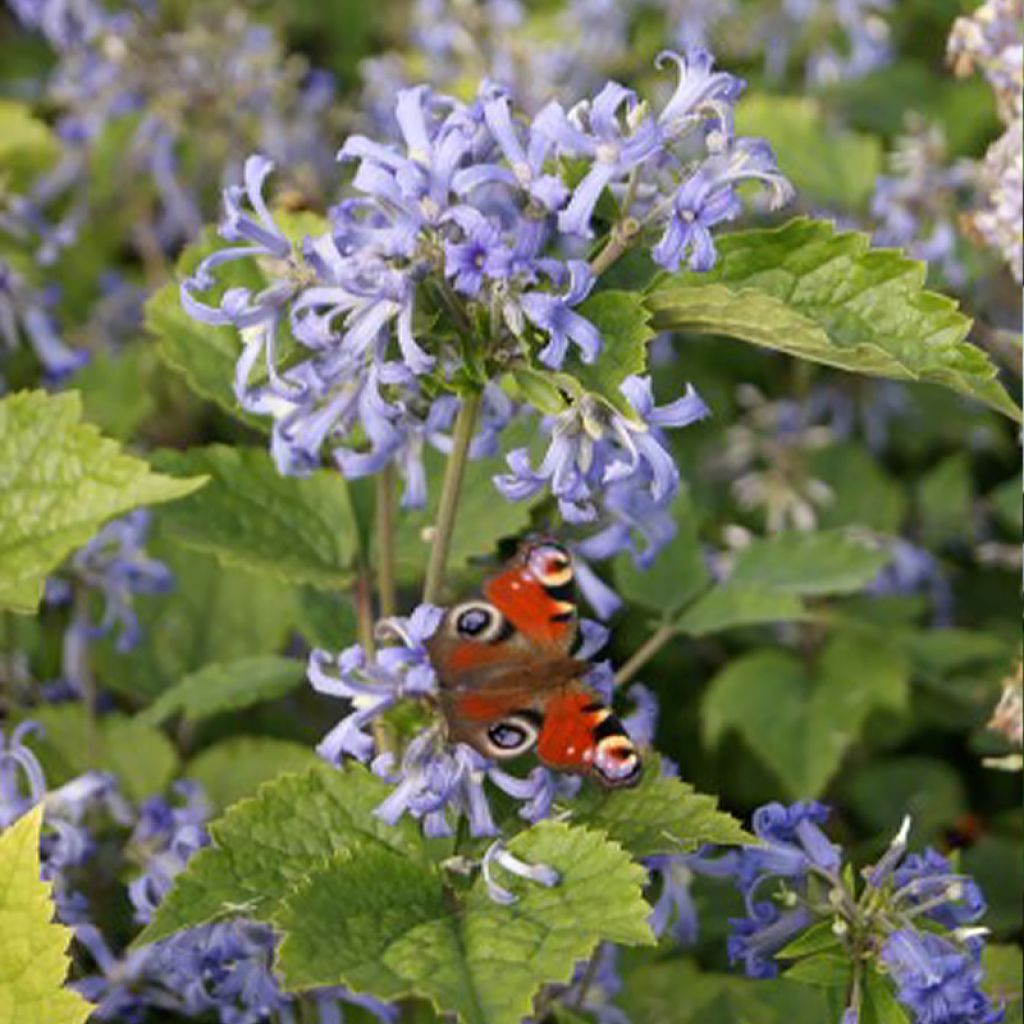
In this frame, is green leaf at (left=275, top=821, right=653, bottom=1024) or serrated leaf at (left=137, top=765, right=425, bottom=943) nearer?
green leaf at (left=275, top=821, right=653, bottom=1024)

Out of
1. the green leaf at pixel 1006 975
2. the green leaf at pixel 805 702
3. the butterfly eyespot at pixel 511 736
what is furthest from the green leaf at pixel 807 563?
the butterfly eyespot at pixel 511 736

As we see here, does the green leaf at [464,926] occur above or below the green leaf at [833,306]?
below

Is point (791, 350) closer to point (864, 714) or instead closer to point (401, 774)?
point (401, 774)

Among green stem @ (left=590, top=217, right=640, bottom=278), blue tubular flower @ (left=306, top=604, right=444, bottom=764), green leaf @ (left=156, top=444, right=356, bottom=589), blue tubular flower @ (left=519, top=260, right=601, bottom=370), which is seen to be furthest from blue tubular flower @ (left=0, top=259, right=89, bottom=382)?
blue tubular flower @ (left=519, top=260, right=601, bottom=370)

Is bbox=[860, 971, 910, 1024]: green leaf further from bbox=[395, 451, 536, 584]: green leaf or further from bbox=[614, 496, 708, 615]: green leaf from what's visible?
A: bbox=[614, 496, 708, 615]: green leaf

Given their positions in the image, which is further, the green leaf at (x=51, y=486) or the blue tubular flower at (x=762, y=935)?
the green leaf at (x=51, y=486)

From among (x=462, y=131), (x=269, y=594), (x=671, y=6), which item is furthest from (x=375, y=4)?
(x=462, y=131)

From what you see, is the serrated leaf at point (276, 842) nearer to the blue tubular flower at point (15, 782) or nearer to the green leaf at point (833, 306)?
the blue tubular flower at point (15, 782)
